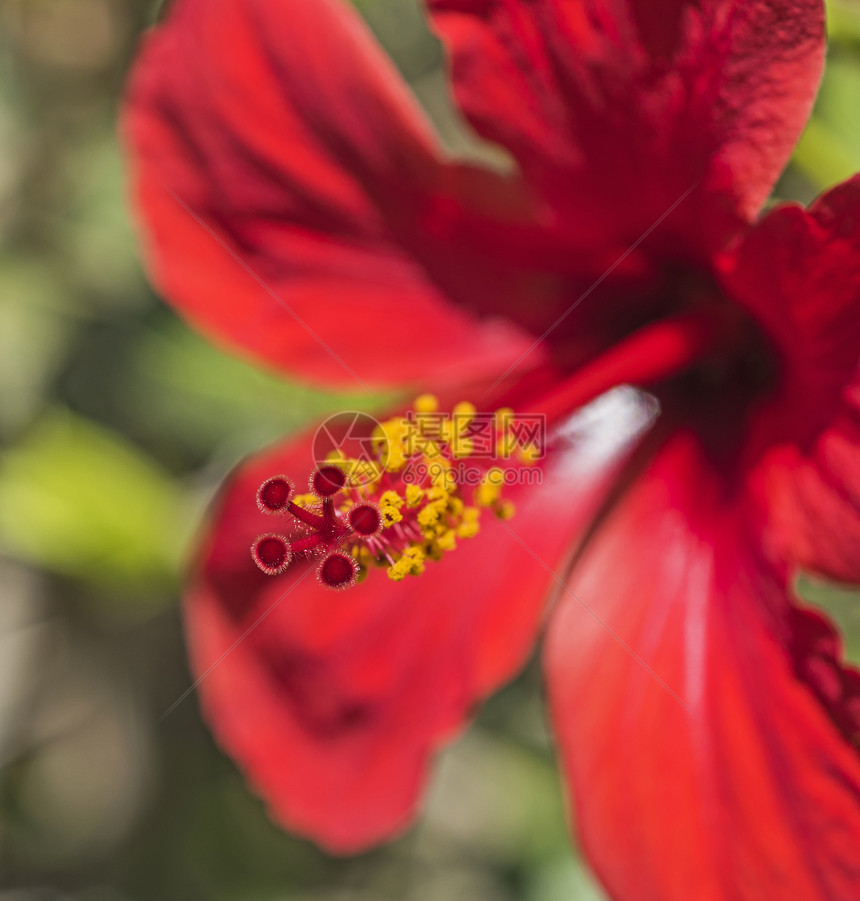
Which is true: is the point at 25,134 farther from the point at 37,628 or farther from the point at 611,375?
the point at 611,375

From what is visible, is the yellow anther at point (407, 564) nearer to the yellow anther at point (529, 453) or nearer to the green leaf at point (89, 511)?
the yellow anther at point (529, 453)

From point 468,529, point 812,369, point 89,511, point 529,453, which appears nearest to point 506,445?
point 529,453

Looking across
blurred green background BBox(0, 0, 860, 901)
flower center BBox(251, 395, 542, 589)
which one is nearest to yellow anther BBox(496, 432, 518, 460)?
flower center BBox(251, 395, 542, 589)

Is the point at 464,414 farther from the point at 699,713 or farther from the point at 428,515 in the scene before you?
the point at 699,713

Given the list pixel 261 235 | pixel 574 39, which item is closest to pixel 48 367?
pixel 261 235

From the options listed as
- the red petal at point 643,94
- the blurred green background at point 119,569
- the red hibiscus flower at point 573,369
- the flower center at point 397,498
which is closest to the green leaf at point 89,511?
the blurred green background at point 119,569

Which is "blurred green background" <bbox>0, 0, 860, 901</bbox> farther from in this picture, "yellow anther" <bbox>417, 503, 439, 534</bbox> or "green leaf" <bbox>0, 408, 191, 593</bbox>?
"yellow anther" <bbox>417, 503, 439, 534</bbox>

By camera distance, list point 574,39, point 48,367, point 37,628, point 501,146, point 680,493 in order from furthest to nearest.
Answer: point 37,628 → point 48,367 → point 680,493 → point 501,146 → point 574,39
